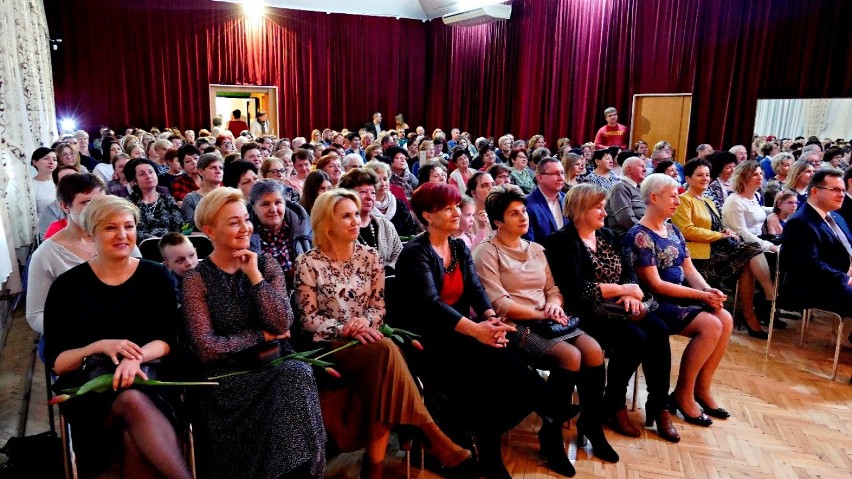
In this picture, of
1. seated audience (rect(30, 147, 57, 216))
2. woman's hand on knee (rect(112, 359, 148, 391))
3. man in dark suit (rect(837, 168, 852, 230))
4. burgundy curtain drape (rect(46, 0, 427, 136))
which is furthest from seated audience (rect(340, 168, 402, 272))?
burgundy curtain drape (rect(46, 0, 427, 136))

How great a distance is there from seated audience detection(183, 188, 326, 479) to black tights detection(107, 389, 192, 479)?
0.15m

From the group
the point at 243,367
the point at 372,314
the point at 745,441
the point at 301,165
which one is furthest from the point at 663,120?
the point at 243,367

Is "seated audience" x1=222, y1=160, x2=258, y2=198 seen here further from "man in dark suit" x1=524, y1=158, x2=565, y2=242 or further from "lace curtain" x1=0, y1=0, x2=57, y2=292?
"man in dark suit" x1=524, y1=158, x2=565, y2=242

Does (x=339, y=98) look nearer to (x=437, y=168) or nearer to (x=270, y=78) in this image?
(x=270, y=78)

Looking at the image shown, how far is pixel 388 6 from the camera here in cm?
1622

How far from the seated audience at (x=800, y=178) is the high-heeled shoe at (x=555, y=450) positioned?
3863 mm

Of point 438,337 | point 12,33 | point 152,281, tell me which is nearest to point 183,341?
point 152,281

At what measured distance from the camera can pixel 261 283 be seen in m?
2.42

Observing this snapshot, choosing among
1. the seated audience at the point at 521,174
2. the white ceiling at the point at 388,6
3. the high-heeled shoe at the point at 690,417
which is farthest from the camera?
the white ceiling at the point at 388,6

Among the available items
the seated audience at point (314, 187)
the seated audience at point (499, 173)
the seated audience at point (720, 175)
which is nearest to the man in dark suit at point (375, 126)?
the seated audience at point (499, 173)

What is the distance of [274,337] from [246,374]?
0.65 ft

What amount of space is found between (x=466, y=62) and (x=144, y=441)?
14845 mm

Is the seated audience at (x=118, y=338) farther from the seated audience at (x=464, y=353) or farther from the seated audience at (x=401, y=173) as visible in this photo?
the seated audience at (x=401, y=173)

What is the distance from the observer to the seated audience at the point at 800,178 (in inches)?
210
